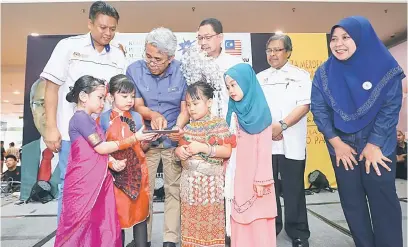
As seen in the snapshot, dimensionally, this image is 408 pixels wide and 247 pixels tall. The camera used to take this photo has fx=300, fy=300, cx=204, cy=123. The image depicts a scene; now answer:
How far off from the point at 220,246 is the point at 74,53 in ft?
5.18

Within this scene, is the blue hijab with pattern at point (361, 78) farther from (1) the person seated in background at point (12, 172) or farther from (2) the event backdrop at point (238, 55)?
(1) the person seated in background at point (12, 172)

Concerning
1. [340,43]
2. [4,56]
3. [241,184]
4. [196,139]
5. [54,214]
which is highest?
[4,56]

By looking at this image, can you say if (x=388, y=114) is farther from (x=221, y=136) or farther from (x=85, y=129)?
(x=85, y=129)

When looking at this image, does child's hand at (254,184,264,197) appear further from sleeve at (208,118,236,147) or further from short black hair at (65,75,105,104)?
short black hair at (65,75,105,104)

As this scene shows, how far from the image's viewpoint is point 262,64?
4.12 meters

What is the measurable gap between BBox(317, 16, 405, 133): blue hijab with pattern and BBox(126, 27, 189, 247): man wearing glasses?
3.13 feet

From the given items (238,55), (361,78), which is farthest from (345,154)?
(238,55)

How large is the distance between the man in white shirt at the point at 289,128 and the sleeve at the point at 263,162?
23.7 inches

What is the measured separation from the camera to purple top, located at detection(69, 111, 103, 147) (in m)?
1.69

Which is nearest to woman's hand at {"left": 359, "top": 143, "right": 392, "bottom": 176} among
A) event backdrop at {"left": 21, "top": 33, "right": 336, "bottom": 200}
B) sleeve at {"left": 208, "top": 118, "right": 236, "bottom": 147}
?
sleeve at {"left": 208, "top": 118, "right": 236, "bottom": 147}

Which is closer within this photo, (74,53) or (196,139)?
(196,139)

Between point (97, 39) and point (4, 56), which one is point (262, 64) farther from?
point (4, 56)

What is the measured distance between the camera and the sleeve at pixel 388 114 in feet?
5.59

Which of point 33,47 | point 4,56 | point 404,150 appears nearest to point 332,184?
point 404,150
